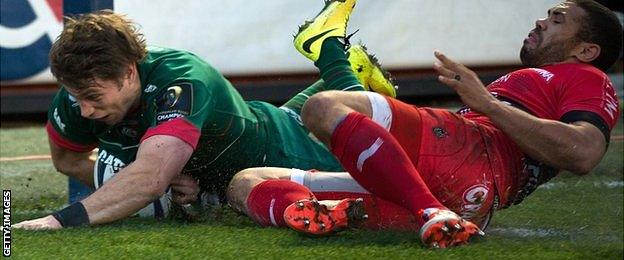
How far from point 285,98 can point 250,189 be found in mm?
3732

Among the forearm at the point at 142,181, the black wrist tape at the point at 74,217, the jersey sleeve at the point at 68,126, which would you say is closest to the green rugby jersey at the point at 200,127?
the jersey sleeve at the point at 68,126

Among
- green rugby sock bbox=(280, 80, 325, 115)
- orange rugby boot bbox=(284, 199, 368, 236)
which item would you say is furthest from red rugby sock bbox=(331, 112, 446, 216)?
green rugby sock bbox=(280, 80, 325, 115)

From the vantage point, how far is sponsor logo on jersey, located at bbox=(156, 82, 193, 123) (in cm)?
416

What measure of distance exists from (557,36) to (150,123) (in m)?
1.43

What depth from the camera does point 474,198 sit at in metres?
4.13

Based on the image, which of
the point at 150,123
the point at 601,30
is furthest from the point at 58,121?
the point at 601,30

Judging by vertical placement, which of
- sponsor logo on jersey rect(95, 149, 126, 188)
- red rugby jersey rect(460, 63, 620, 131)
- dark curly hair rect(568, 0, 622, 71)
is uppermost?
dark curly hair rect(568, 0, 622, 71)

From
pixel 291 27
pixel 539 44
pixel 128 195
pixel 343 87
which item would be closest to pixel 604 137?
pixel 539 44

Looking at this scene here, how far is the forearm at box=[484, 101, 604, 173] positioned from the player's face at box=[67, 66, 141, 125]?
46.0 inches

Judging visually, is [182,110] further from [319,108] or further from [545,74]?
[545,74]

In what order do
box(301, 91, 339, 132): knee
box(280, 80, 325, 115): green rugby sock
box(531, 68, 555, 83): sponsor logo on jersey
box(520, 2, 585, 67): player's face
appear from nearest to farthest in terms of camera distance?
box(301, 91, 339, 132): knee
box(531, 68, 555, 83): sponsor logo on jersey
box(520, 2, 585, 67): player's face
box(280, 80, 325, 115): green rugby sock

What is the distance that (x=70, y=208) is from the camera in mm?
4121

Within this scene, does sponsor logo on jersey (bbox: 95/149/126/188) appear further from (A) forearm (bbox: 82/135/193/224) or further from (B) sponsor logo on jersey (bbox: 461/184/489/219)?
(B) sponsor logo on jersey (bbox: 461/184/489/219)

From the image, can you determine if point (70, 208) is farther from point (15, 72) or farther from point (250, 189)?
point (15, 72)
